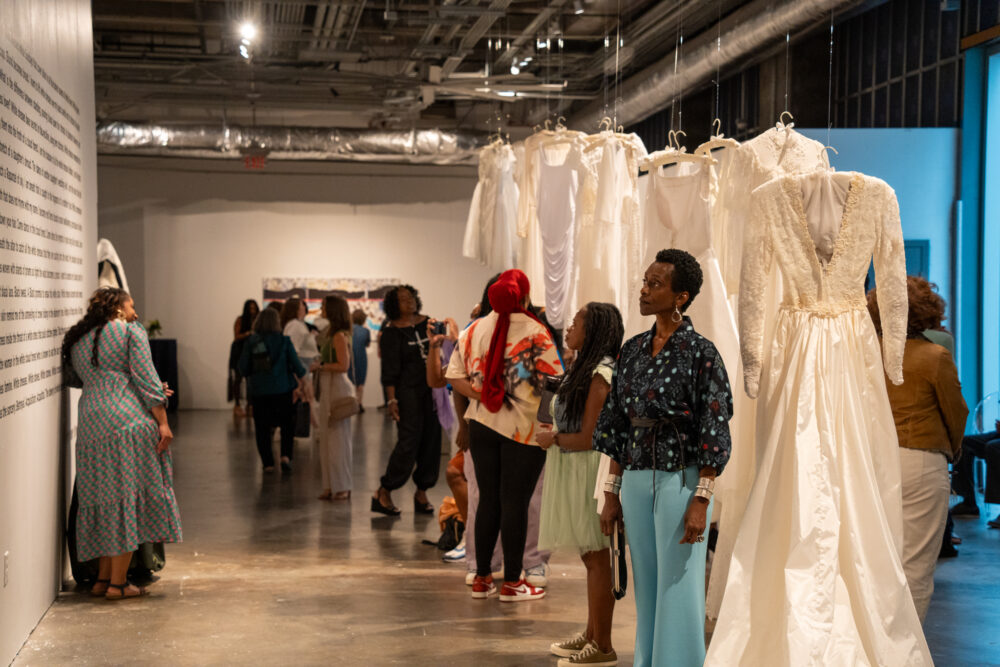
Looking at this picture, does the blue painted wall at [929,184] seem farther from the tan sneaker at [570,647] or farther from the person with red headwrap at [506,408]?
the tan sneaker at [570,647]

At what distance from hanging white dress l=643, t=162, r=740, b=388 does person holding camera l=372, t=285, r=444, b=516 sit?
2249mm

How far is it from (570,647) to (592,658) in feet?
0.56

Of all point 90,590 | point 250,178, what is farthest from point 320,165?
point 90,590

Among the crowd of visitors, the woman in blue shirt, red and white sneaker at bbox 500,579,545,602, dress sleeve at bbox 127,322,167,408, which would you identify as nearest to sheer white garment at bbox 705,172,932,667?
the crowd of visitors

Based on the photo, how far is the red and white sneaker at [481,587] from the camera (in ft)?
17.4

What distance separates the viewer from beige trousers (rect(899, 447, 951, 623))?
4.48 metres

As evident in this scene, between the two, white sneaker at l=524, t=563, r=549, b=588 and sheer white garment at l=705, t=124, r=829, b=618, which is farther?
white sneaker at l=524, t=563, r=549, b=588

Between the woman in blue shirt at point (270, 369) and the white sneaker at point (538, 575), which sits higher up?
the woman in blue shirt at point (270, 369)

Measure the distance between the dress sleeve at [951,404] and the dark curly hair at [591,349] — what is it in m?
1.38

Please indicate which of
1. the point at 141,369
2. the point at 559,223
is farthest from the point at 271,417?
the point at 141,369

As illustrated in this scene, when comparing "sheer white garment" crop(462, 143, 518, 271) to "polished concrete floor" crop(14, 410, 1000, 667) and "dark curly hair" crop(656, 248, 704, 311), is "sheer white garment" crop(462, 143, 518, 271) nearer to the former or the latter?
"polished concrete floor" crop(14, 410, 1000, 667)

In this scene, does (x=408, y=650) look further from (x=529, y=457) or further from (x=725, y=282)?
(x=725, y=282)

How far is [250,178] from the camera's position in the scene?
52.1 feet

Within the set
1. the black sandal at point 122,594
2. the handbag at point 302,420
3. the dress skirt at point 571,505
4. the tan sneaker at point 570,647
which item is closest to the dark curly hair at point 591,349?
the dress skirt at point 571,505
